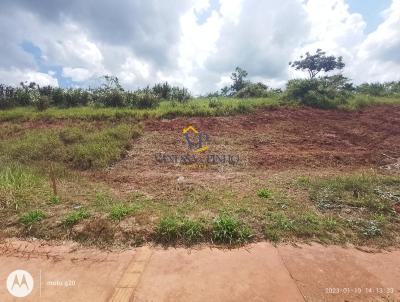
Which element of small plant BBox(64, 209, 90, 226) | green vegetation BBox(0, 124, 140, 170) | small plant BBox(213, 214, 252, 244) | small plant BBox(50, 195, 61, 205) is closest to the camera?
small plant BBox(213, 214, 252, 244)

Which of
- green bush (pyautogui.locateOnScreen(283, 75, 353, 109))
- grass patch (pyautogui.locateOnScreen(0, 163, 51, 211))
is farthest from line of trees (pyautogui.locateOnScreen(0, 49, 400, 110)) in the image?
grass patch (pyautogui.locateOnScreen(0, 163, 51, 211))

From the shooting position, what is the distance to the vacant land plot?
3.29 meters

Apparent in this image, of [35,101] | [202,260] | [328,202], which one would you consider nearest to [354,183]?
[328,202]

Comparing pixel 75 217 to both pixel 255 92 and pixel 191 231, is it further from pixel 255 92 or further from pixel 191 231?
pixel 255 92

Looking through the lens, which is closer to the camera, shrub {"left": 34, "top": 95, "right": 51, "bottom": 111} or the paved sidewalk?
the paved sidewalk

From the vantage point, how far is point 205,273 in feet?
8.63

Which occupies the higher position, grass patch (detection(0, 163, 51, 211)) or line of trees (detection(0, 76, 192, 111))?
line of trees (detection(0, 76, 192, 111))

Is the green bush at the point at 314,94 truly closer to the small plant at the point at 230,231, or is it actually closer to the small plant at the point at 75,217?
the small plant at the point at 230,231

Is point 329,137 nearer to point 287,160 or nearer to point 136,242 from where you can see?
point 287,160

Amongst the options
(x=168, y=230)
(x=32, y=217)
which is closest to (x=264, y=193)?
(x=168, y=230)

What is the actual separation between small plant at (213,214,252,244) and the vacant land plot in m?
0.01

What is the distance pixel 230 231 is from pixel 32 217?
2481 millimetres

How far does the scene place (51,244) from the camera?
316cm

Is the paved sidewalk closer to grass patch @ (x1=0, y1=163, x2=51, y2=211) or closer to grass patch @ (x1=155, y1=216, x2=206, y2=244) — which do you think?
grass patch @ (x1=155, y1=216, x2=206, y2=244)
